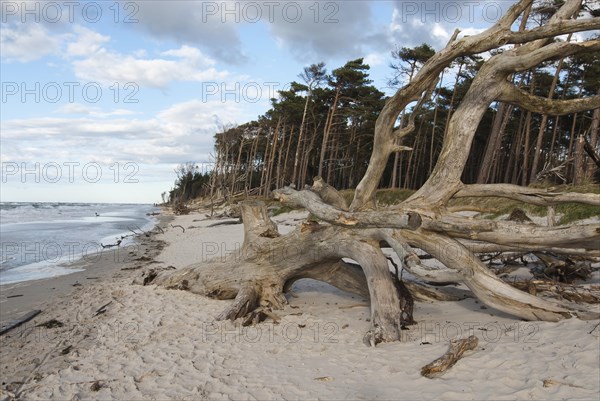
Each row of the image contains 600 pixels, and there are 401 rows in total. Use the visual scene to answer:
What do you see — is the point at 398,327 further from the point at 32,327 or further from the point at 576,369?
the point at 32,327

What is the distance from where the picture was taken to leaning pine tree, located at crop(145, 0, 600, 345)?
545cm

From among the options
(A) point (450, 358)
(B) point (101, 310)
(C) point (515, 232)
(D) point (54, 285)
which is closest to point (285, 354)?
(A) point (450, 358)

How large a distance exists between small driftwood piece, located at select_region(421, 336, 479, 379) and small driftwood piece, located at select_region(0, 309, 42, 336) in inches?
261

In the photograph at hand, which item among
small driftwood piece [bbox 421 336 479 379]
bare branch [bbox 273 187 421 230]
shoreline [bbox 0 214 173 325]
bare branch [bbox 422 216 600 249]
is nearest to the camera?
small driftwood piece [bbox 421 336 479 379]

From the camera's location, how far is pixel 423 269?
5.55m

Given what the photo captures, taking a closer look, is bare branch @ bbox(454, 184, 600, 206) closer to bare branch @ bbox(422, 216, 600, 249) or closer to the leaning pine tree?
the leaning pine tree

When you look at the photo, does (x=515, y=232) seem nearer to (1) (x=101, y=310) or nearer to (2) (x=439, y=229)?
(2) (x=439, y=229)

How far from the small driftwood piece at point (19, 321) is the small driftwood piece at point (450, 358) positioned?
6.63 metres

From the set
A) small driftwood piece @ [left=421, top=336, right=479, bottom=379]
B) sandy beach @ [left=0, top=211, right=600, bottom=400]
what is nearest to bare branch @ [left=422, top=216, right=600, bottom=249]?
sandy beach @ [left=0, top=211, right=600, bottom=400]

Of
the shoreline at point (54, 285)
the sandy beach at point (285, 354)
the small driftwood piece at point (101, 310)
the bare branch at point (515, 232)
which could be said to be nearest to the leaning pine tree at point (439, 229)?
the bare branch at point (515, 232)

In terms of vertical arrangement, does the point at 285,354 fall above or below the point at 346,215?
below

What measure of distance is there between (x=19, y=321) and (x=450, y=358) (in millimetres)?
7133

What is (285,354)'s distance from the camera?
5312 mm

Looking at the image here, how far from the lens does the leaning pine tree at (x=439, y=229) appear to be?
17.9ft
